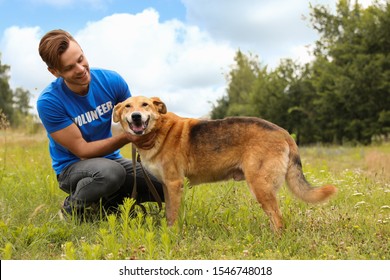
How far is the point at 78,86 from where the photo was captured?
4484 mm

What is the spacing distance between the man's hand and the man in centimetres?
1

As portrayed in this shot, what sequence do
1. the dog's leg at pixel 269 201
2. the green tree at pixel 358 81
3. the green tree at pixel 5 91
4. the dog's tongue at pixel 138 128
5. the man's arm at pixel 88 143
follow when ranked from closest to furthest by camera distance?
the dog's leg at pixel 269 201 → the dog's tongue at pixel 138 128 → the man's arm at pixel 88 143 → the green tree at pixel 358 81 → the green tree at pixel 5 91

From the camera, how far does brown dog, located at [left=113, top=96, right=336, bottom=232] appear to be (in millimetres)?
4043

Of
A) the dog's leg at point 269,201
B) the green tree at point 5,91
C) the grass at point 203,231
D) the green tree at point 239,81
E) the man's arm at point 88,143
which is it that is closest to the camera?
the grass at point 203,231

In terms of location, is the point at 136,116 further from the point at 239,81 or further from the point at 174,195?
the point at 239,81

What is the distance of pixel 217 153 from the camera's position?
4289 mm

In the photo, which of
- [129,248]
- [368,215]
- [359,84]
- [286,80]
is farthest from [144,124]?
[286,80]

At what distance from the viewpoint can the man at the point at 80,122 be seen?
14.1 ft

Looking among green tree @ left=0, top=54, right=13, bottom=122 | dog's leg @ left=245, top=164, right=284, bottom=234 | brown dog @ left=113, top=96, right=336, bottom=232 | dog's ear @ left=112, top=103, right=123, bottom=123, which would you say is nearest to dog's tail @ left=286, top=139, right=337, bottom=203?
brown dog @ left=113, top=96, right=336, bottom=232

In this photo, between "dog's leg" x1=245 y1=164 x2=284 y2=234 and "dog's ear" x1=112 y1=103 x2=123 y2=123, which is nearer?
"dog's leg" x1=245 y1=164 x2=284 y2=234

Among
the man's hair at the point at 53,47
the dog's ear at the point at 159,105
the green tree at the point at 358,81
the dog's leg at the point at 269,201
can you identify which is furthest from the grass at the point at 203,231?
the green tree at the point at 358,81

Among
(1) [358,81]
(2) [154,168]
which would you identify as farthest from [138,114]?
(1) [358,81]

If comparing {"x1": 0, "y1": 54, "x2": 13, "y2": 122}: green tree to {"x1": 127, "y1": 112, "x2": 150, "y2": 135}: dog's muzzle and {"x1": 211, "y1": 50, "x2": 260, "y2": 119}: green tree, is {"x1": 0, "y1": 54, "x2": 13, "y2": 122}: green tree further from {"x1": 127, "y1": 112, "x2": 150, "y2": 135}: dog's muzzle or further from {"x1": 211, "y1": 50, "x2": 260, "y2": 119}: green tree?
{"x1": 127, "y1": 112, "x2": 150, "y2": 135}: dog's muzzle

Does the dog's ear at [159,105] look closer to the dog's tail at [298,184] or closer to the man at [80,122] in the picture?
the man at [80,122]
